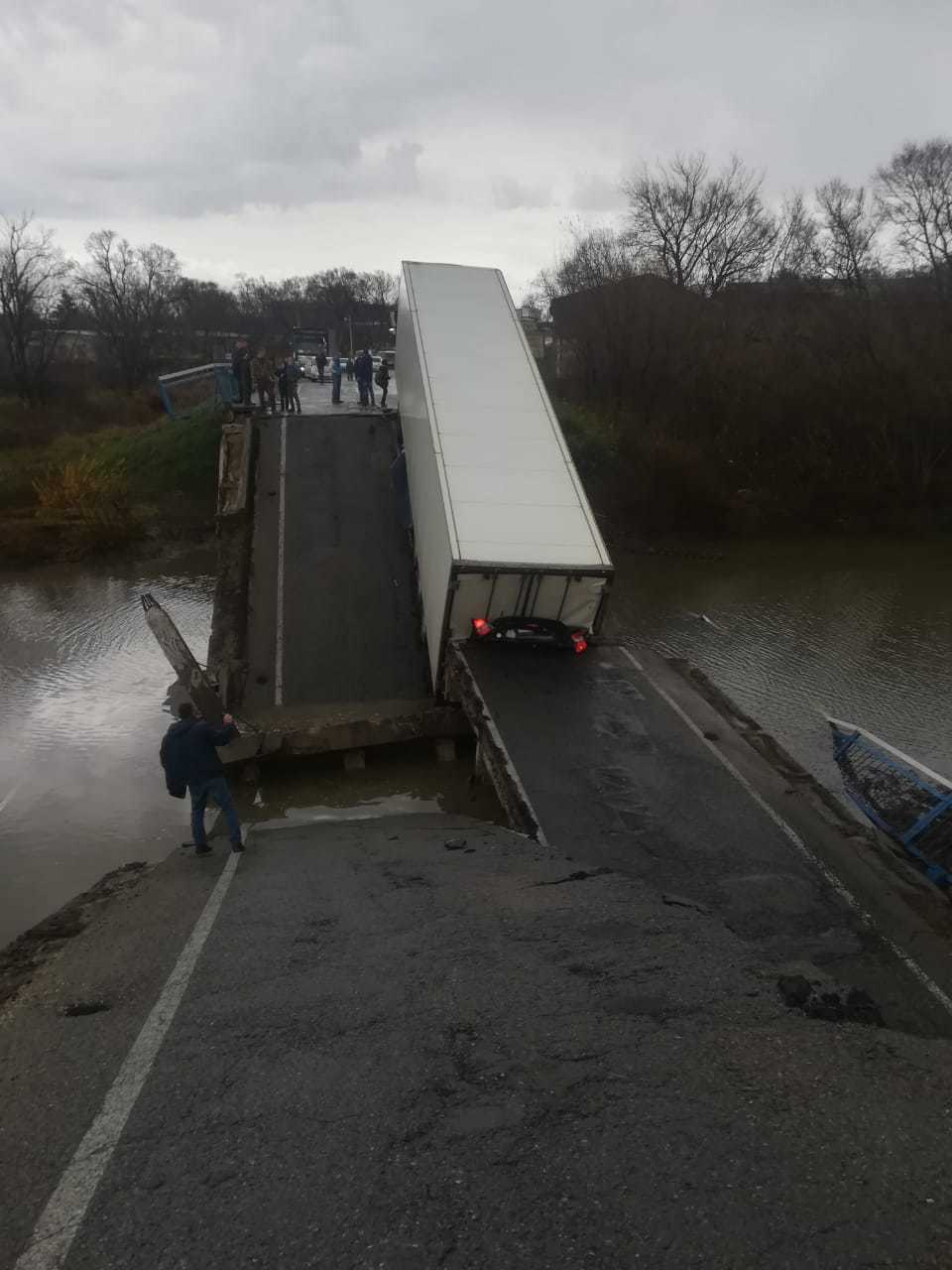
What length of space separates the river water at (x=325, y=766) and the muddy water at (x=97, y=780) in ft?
0.09

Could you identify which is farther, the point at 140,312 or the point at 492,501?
the point at 140,312

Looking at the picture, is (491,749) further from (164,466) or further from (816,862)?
(164,466)

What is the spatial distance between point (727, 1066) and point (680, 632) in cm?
1448

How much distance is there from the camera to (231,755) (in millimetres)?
10594

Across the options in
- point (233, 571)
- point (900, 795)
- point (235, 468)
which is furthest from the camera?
point (235, 468)

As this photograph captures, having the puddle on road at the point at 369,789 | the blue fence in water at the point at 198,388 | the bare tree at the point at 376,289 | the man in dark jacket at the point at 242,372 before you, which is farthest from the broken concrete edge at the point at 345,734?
the bare tree at the point at 376,289

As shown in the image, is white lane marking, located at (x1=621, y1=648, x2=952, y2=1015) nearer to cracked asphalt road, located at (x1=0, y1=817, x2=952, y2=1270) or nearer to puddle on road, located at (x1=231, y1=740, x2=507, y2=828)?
cracked asphalt road, located at (x1=0, y1=817, x2=952, y2=1270)

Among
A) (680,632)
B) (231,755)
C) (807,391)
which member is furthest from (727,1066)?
(807,391)

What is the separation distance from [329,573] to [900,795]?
365 inches

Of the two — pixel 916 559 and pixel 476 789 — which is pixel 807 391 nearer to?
pixel 916 559

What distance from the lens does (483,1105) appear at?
3.88 metres

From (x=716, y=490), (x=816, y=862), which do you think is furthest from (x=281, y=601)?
(x=716, y=490)

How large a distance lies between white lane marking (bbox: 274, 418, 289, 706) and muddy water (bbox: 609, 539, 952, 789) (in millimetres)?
7598

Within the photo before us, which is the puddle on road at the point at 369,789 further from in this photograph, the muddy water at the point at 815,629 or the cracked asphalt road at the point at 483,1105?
the muddy water at the point at 815,629
